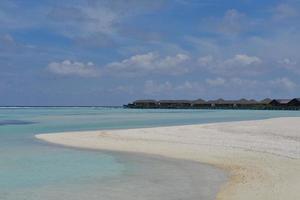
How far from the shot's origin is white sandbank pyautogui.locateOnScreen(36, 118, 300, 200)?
34.7 ft

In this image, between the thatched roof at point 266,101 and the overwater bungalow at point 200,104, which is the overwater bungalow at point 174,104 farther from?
the thatched roof at point 266,101

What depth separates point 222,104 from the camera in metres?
130

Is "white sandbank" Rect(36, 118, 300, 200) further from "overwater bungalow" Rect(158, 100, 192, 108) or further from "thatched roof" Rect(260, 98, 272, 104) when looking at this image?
"overwater bungalow" Rect(158, 100, 192, 108)

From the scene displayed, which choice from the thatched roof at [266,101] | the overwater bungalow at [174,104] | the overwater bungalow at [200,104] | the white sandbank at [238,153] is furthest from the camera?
the overwater bungalow at [174,104]

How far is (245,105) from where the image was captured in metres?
125

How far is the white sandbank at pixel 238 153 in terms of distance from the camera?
10.6m

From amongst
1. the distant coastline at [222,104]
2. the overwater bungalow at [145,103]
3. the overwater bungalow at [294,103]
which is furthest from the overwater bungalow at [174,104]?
the overwater bungalow at [294,103]

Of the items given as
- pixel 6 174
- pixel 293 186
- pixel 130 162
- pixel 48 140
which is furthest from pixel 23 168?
pixel 48 140

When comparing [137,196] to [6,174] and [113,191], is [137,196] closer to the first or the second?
[113,191]

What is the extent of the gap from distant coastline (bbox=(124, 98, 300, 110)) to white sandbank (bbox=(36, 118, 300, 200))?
3446 inches

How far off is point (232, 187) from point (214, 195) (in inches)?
37.1

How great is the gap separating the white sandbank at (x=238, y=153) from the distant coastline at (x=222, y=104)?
87.5 m

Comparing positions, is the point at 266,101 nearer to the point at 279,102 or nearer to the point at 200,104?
the point at 279,102

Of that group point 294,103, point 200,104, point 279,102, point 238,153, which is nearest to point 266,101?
point 279,102
